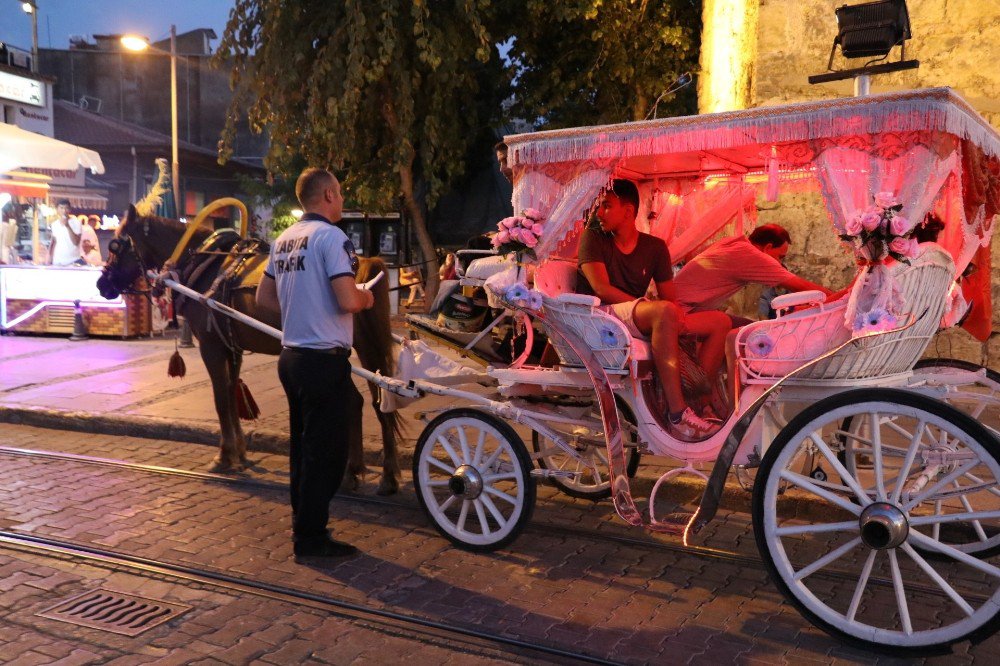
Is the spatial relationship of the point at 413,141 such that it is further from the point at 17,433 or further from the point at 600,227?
the point at 600,227

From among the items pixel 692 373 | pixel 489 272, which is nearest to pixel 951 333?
pixel 692 373

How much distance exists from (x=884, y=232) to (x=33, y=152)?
13.0 metres

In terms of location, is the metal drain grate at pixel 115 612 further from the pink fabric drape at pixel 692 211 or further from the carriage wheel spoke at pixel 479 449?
the pink fabric drape at pixel 692 211

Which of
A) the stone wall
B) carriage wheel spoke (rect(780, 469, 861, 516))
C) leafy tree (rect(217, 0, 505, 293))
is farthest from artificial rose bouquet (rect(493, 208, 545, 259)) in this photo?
leafy tree (rect(217, 0, 505, 293))

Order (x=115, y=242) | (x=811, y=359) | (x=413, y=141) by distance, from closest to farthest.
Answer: (x=811, y=359)
(x=115, y=242)
(x=413, y=141)

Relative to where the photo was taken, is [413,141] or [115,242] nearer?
[115,242]

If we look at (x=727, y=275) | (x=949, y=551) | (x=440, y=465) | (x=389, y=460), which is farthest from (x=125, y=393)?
(x=949, y=551)

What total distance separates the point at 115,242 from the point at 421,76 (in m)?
6.95

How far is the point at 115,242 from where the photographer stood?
23.7 ft

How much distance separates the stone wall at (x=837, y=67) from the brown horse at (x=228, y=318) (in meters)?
4.67

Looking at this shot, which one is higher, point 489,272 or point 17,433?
point 489,272

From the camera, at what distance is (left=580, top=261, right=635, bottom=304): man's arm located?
16.6ft

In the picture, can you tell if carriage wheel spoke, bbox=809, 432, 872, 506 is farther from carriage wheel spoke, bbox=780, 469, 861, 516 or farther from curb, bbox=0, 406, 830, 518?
curb, bbox=0, 406, 830, 518

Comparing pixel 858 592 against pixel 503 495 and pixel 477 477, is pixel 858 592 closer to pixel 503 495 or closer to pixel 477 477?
pixel 503 495
